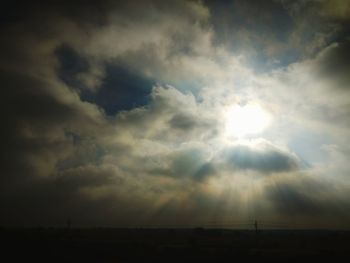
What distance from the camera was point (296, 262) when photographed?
47.2 metres

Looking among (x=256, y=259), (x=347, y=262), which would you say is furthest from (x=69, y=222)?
(x=347, y=262)

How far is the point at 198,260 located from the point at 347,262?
2321 cm

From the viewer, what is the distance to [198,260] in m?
48.1

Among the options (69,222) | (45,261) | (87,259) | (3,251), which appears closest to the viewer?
(45,261)

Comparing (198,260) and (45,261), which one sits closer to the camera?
(45,261)

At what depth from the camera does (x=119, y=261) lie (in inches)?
1815

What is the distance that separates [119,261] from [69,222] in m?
119

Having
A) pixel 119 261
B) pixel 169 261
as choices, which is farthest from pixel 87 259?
pixel 169 261

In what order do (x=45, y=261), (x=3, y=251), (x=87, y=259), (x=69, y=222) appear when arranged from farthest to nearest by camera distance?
(x=69, y=222) < (x=3, y=251) < (x=87, y=259) < (x=45, y=261)

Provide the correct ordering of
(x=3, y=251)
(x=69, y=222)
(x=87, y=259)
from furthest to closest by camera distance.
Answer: (x=69, y=222)
(x=3, y=251)
(x=87, y=259)

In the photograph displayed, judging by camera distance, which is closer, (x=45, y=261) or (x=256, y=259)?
(x=45, y=261)

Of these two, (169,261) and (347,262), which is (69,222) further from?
(347,262)

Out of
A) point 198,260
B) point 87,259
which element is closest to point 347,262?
point 198,260

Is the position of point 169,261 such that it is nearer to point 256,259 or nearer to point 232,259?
point 232,259
